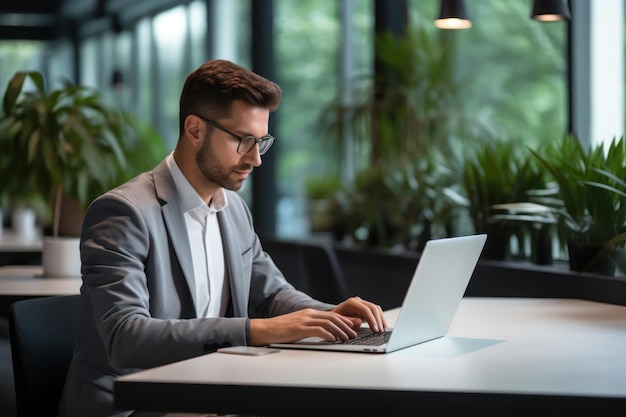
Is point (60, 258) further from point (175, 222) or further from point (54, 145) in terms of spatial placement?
point (175, 222)

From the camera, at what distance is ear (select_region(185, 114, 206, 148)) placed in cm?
250

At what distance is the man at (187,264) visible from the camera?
2.19 metres

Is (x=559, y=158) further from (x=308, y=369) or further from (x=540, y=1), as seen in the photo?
(x=308, y=369)

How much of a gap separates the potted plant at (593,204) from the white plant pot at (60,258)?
1816 mm

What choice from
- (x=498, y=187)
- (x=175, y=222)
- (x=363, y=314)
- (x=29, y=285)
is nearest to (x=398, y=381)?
(x=363, y=314)

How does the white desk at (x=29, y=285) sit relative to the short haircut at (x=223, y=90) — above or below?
below

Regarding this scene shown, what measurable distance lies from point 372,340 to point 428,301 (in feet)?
0.55

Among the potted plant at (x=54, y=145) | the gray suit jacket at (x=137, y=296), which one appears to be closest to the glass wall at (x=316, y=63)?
the potted plant at (x=54, y=145)

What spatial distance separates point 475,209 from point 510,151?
0.95ft

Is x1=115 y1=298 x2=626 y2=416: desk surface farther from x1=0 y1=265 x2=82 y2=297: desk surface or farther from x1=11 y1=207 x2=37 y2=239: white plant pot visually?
x1=11 y1=207 x2=37 y2=239: white plant pot

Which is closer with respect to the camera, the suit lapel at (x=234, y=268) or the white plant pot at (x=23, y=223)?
the suit lapel at (x=234, y=268)

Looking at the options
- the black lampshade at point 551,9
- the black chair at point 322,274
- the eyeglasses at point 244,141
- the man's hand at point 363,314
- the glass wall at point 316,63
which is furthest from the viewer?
the glass wall at point 316,63

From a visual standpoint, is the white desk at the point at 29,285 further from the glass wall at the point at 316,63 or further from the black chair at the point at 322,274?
the glass wall at the point at 316,63

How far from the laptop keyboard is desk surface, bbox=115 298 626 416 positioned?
0.23 ft
